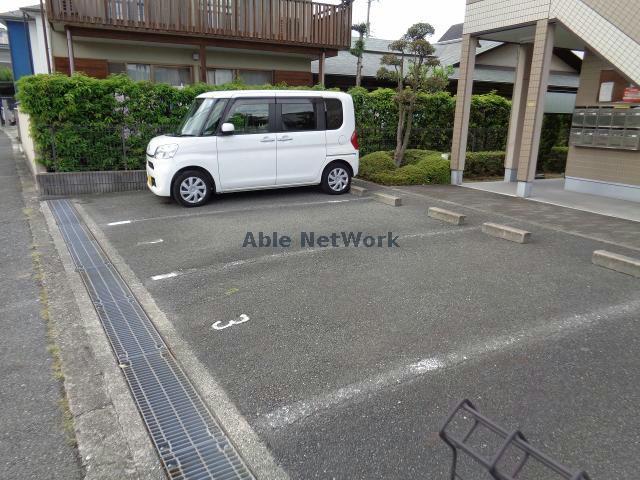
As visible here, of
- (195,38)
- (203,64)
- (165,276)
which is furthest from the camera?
(203,64)

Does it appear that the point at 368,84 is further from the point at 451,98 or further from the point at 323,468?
the point at 323,468

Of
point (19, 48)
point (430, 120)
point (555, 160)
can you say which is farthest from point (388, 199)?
point (19, 48)

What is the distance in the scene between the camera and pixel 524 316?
3914 millimetres

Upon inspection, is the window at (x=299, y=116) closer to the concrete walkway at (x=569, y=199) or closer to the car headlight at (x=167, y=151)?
the car headlight at (x=167, y=151)

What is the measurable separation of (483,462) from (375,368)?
1.59 meters

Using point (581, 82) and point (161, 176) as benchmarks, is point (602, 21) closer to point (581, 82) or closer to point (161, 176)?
point (581, 82)

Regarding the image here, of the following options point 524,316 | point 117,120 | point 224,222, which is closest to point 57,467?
point 524,316

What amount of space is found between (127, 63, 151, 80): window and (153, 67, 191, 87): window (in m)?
0.19

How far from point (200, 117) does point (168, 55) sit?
644 centimetres

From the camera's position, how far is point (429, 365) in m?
3.17

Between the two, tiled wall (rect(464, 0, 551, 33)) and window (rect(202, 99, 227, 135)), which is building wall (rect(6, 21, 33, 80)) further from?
tiled wall (rect(464, 0, 551, 33))

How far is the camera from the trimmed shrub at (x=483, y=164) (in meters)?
11.4

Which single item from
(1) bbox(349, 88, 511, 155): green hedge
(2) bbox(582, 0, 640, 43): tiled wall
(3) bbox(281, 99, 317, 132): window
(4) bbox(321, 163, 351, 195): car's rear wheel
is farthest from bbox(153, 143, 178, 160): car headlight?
(2) bbox(582, 0, 640, 43): tiled wall

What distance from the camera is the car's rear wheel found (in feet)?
29.0
